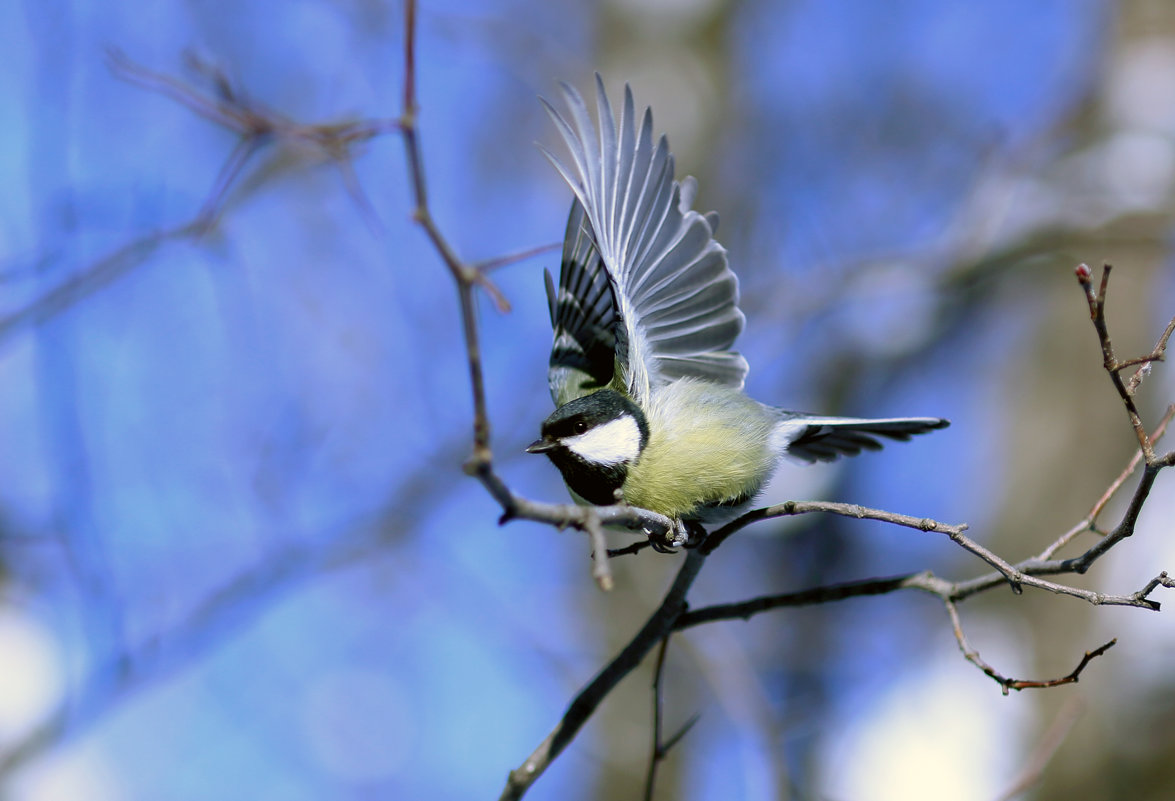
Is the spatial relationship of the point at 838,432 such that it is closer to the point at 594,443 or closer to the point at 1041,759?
the point at 594,443

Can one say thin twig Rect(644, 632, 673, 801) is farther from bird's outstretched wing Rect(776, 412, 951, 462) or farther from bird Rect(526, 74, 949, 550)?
bird's outstretched wing Rect(776, 412, 951, 462)

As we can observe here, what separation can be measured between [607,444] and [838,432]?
2.33ft

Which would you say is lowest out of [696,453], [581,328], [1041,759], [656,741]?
[1041,759]

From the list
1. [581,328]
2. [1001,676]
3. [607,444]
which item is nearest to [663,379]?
[581,328]

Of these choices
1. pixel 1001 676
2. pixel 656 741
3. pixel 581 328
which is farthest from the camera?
pixel 581 328

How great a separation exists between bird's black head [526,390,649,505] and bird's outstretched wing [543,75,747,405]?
13 centimetres

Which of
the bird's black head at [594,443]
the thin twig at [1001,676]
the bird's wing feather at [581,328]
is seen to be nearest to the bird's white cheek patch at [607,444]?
the bird's black head at [594,443]

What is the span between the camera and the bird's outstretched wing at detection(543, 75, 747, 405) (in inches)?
71.6

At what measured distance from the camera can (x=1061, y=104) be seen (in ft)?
18.2

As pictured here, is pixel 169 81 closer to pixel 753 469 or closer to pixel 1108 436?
pixel 753 469

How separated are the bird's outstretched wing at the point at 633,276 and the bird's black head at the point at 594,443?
13cm

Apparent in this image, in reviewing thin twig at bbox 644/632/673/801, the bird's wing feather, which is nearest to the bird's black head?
the bird's wing feather

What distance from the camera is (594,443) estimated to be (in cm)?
208

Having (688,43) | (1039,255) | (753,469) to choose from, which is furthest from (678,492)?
(688,43)
